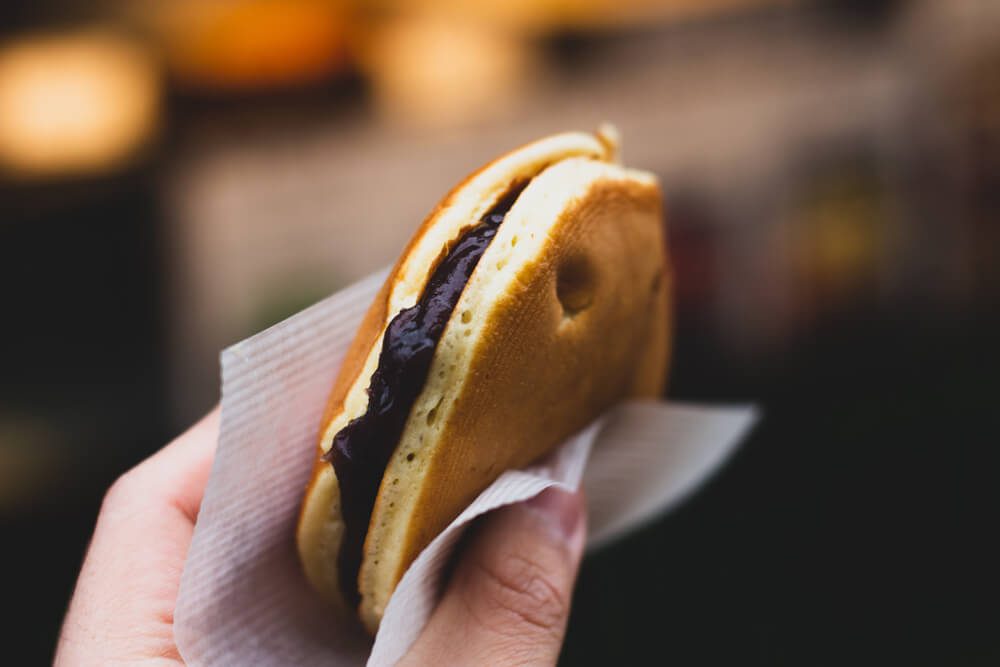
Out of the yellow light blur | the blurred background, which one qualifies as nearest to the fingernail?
the blurred background

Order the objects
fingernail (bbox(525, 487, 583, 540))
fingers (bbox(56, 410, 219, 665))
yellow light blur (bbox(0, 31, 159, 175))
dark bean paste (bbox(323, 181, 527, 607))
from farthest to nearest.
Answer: yellow light blur (bbox(0, 31, 159, 175)) < fingernail (bbox(525, 487, 583, 540)) < fingers (bbox(56, 410, 219, 665)) < dark bean paste (bbox(323, 181, 527, 607))

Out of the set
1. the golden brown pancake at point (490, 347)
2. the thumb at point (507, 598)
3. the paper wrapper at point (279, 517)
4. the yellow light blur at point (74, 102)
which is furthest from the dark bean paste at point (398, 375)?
the yellow light blur at point (74, 102)

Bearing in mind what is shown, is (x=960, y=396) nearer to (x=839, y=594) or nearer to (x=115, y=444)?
(x=839, y=594)

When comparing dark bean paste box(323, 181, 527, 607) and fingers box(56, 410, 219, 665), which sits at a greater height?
dark bean paste box(323, 181, 527, 607)

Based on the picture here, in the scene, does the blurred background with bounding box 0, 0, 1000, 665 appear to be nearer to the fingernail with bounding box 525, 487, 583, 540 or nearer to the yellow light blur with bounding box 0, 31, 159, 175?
the yellow light blur with bounding box 0, 31, 159, 175

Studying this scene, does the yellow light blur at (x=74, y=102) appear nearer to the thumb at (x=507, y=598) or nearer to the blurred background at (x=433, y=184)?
the blurred background at (x=433, y=184)

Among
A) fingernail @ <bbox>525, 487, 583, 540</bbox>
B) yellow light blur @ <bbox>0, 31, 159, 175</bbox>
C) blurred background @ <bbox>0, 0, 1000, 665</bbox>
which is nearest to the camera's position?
fingernail @ <bbox>525, 487, 583, 540</bbox>

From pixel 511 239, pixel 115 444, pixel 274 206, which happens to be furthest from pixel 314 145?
pixel 511 239
